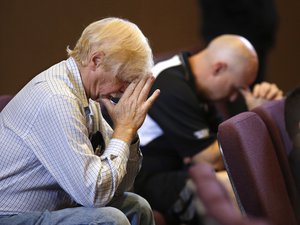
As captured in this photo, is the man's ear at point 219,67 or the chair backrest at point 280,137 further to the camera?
the man's ear at point 219,67

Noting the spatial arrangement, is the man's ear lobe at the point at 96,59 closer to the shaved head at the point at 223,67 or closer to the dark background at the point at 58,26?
the shaved head at the point at 223,67

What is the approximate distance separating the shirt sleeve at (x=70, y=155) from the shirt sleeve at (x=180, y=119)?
0.96 meters

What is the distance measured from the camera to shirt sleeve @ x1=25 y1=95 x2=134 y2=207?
5.92 ft

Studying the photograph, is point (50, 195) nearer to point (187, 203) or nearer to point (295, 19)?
point (187, 203)

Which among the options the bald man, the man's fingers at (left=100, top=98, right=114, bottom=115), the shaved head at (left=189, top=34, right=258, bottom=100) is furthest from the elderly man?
the shaved head at (left=189, top=34, right=258, bottom=100)

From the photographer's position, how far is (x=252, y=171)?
2096 mm

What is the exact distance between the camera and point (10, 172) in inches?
74.0

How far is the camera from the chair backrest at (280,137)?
232 cm

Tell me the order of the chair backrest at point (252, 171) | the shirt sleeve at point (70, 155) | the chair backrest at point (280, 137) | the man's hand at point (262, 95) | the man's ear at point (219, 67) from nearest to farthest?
the shirt sleeve at point (70, 155), the chair backrest at point (252, 171), the chair backrest at point (280, 137), the man's ear at point (219, 67), the man's hand at point (262, 95)

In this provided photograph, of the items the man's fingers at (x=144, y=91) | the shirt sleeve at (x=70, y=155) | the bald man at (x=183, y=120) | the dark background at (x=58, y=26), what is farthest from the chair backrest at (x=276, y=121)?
the dark background at (x=58, y=26)

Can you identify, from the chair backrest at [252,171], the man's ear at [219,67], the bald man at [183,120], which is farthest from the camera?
the man's ear at [219,67]

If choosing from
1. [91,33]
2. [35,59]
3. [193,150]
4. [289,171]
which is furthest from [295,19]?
[91,33]

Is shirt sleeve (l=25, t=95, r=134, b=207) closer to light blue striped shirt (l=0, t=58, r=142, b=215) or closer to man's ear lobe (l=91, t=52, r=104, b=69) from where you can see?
light blue striped shirt (l=0, t=58, r=142, b=215)

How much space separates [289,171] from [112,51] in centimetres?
81
